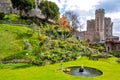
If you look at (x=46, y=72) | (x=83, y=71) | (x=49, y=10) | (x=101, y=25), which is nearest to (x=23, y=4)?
(x=49, y=10)

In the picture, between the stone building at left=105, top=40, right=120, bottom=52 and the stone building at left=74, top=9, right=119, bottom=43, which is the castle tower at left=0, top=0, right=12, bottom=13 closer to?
the stone building at left=105, top=40, right=120, bottom=52

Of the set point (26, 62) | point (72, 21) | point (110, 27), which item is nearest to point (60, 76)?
point (26, 62)

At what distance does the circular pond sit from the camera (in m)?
41.2

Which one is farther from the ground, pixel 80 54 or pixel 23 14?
pixel 23 14

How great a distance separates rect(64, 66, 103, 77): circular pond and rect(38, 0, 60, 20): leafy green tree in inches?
1539

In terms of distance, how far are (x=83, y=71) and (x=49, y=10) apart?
41.7 m

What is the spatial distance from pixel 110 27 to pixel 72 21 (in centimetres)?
2275

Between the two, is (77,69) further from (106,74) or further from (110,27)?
(110,27)

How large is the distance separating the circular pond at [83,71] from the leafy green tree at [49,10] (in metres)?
39.1

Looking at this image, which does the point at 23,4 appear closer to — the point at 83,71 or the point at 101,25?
the point at 83,71

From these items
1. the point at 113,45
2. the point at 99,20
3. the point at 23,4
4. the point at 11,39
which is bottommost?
the point at 113,45

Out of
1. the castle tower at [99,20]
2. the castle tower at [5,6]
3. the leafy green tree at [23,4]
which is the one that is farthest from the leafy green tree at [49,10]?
the castle tower at [99,20]

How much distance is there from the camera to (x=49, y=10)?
267ft

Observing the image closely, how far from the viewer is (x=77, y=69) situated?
44.2 m
